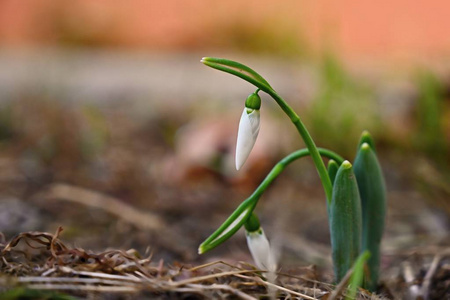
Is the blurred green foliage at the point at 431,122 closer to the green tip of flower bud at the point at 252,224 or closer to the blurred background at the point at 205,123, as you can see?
the blurred background at the point at 205,123

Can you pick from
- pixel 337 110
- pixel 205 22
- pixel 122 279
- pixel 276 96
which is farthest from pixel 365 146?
pixel 205 22

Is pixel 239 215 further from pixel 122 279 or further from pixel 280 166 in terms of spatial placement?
pixel 122 279

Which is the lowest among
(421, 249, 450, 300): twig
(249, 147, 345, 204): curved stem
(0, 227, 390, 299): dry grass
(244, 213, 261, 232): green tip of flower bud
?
(0, 227, 390, 299): dry grass

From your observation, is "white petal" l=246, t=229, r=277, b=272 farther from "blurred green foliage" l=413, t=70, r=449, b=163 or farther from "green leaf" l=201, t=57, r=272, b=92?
"blurred green foliage" l=413, t=70, r=449, b=163

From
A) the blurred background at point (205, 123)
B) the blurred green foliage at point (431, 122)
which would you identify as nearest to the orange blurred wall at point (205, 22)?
the blurred background at point (205, 123)

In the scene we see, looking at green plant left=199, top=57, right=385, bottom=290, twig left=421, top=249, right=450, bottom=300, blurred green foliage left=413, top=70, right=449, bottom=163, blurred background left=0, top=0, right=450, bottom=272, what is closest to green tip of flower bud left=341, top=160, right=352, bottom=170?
green plant left=199, top=57, right=385, bottom=290

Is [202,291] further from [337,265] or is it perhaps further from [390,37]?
[390,37]

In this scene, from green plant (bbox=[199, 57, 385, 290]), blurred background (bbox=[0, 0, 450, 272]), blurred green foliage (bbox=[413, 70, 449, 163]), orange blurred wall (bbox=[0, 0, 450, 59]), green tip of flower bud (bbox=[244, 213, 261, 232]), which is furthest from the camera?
orange blurred wall (bbox=[0, 0, 450, 59])
